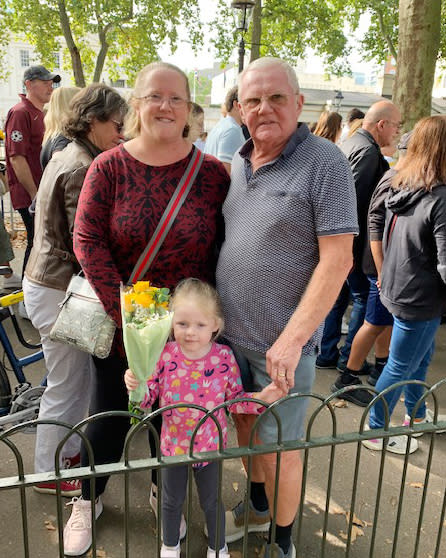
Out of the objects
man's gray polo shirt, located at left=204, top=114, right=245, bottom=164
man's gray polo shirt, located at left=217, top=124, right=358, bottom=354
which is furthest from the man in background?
man's gray polo shirt, located at left=217, top=124, right=358, bottom=354

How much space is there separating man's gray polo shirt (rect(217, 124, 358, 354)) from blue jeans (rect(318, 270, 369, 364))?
2.28 meters

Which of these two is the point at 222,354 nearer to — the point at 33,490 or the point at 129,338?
the point at 129,338

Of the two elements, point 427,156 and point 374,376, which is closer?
point 427,156

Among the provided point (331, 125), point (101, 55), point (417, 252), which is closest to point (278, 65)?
point (417, 252)

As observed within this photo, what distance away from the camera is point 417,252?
9.89 ft

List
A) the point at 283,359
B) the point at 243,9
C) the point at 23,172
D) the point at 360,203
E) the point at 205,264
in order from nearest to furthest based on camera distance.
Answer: the point at 283,359, the point at 205,264, the point at 360,203, the point at 23,172, the point at 243,9

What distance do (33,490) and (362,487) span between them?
1.85 m

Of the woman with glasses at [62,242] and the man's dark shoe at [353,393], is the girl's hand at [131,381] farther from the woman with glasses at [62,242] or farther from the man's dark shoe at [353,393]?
the man's dark shoe at [353,393]

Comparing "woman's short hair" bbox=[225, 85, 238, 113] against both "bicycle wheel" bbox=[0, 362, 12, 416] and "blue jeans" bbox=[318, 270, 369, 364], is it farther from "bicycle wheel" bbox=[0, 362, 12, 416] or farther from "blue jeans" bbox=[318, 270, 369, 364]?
"bicycle wheel" bbox=[0, 362, 12, 416]

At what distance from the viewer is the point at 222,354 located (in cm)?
210

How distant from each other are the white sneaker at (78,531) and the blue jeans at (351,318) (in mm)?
2519

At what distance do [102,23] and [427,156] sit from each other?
17.7 meters

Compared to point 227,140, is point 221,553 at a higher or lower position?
lower

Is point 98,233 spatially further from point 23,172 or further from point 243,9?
point 243,9
